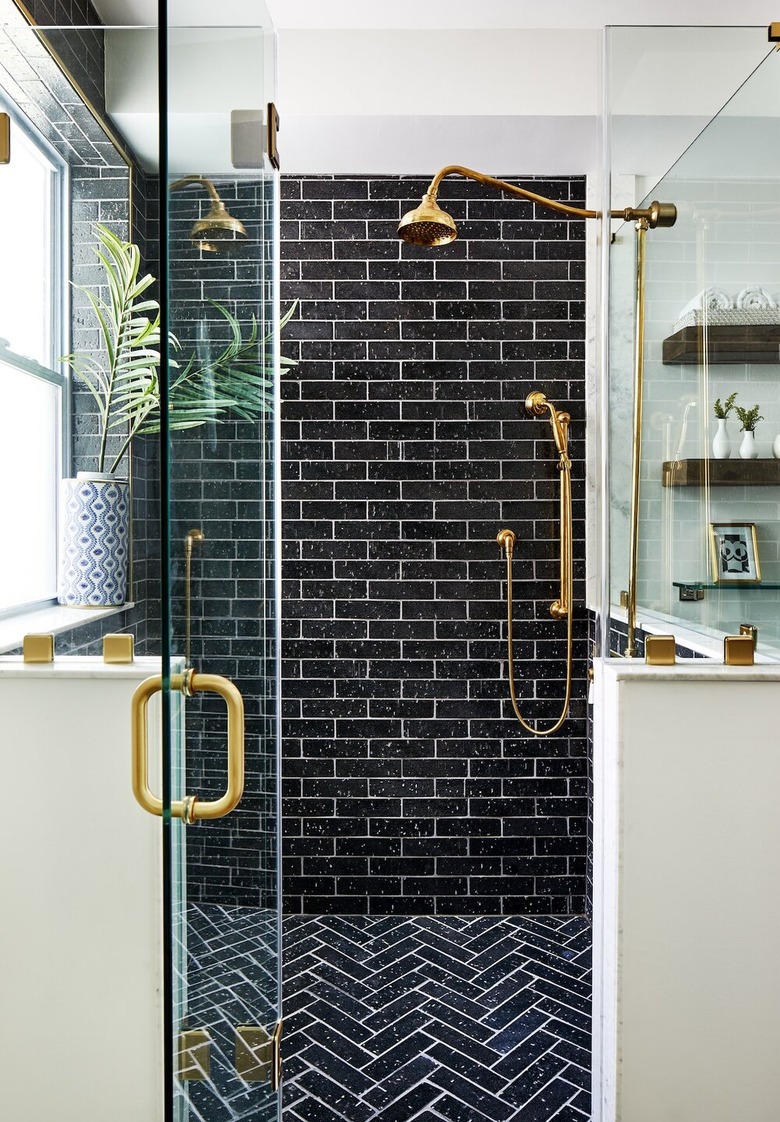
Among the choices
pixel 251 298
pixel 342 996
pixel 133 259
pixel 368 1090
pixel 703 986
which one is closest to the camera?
pixel 251 298

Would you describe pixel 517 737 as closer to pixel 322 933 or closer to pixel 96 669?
pixel 322 933

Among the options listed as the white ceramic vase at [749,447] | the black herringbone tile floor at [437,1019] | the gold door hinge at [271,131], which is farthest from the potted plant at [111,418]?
the black herringbone tile floor at [437,1019]

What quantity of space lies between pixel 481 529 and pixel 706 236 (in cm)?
153

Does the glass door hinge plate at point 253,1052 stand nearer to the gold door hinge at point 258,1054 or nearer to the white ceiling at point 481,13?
the gold door hinge at point 258,1054

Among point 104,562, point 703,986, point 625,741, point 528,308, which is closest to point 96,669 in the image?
point 104,562

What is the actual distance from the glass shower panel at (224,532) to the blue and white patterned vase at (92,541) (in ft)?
1.56

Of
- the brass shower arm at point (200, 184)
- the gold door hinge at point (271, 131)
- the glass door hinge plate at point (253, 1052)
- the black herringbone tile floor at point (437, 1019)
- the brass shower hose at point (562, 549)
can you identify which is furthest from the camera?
the brass shower hose at point (562, 549)

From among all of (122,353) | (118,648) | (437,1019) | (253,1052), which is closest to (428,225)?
(122,353)

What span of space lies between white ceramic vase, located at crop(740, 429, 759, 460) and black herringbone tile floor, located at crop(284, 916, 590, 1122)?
1.64 m

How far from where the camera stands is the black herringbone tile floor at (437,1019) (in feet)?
6.57

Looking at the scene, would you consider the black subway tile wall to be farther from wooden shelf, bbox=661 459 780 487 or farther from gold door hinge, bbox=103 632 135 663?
gold door hinge, bbox=103 632 135 663

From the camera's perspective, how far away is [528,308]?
117 inches

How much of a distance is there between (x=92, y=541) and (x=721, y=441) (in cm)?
134

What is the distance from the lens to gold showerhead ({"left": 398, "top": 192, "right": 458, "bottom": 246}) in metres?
2.09
